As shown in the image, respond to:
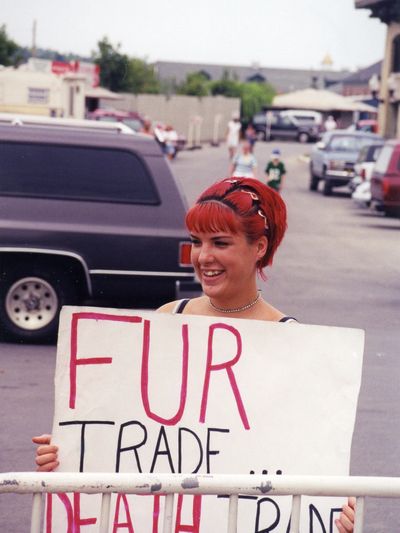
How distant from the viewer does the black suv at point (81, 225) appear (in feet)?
35.5

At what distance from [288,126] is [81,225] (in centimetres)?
7811

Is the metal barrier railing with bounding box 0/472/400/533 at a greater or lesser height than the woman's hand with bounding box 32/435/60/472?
greater

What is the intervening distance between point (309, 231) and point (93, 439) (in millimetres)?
22204

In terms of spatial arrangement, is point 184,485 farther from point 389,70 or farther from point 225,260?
point 389,70

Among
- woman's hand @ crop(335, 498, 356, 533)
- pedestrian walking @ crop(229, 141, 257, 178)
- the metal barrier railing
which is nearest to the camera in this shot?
the metal barrier railing

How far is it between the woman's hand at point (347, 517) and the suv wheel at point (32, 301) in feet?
26.4

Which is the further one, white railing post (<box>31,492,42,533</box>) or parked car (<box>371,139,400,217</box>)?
parked car (<box>371,139,400,217</box>)

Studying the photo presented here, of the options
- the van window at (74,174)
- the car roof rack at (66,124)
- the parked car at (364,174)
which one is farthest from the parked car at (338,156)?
the van window at (74,174)

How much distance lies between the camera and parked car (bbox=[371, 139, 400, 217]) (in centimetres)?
2658

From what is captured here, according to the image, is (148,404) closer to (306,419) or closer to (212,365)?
(212,365)

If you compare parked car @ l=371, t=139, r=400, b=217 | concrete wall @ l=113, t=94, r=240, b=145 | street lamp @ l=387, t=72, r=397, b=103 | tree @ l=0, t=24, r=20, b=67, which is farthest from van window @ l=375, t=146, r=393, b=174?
concrete wall @ l=113, t=94, r=240, b=145

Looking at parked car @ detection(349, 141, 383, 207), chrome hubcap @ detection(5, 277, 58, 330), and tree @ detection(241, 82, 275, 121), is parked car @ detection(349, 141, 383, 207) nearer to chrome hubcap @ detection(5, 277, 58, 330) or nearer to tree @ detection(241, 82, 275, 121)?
chrome hubcap @ detection(5, 277, 58, 330)

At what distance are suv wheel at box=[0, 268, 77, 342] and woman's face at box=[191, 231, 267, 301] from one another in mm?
7585

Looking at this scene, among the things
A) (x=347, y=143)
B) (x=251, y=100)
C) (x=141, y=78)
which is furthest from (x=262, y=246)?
(x=251, y=100)
